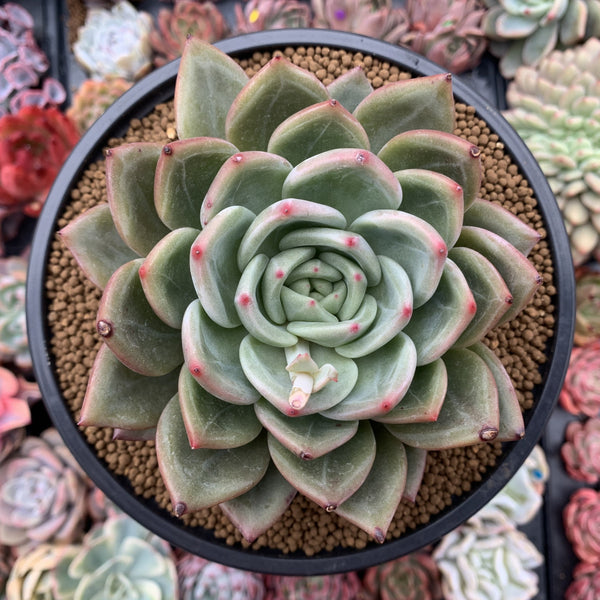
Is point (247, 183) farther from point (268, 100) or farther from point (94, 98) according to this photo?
point (94, 98)

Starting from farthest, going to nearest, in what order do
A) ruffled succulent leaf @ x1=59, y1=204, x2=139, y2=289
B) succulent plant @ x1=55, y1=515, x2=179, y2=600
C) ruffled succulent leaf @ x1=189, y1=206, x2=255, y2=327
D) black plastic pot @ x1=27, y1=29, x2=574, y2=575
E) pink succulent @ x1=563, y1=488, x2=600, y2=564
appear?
pink succulent @ x1=563, y1=488, x2=600, y2=564
succulent plant @ x1=55, y1=515, x2=179, y2=600
black plastic pot @ x1=27, y1=29, x2=574, y2=575
ruffled succulent leaf @ x1=59, y1=204, x2=139, y2=289
ruffled succulent leaf @ x1=189, y1=206, x2=255, y2=327

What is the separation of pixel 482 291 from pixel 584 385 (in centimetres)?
64

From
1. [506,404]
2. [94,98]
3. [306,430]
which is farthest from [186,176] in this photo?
[94,98]

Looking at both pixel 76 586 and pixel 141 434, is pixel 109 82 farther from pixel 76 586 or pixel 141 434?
pixel 76 586

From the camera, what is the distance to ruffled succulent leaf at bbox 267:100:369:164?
500 mm

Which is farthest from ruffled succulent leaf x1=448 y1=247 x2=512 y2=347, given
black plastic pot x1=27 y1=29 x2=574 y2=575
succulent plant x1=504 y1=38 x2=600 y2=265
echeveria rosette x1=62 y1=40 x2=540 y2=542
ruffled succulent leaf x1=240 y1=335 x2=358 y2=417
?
succulent plant x1=504 y1=38 x2=600 y2=265

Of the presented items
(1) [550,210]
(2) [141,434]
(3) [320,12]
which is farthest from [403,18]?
(2) [141,434]

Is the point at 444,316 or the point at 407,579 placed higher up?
the point at 444,316

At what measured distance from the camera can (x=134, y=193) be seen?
0.55 m

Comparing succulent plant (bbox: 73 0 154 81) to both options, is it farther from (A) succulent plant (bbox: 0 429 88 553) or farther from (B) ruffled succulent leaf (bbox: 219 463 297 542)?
(B) ruffled succulent leaf (bbox: 219 463 297 542)

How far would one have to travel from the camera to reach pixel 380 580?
0.98 meters

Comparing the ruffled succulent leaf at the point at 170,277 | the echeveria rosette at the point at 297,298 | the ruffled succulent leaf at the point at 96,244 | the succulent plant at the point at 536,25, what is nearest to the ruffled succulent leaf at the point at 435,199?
the echeveria rosette at the point at 297,298

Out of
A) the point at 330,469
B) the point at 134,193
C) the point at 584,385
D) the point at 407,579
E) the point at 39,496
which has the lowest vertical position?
the point at 407,579

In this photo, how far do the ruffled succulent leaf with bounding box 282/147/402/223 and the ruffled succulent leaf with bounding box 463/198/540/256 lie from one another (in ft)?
0.43
